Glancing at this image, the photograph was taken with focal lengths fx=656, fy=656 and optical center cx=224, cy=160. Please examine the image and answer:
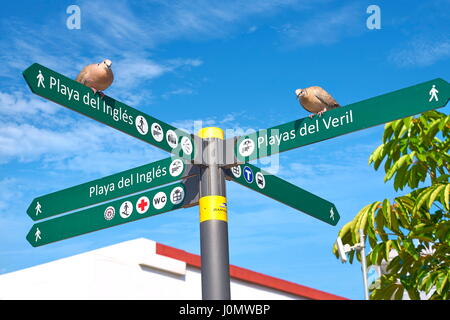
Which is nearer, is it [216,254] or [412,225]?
[216,254]

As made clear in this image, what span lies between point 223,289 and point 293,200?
4.71 feet

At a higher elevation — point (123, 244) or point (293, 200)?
point (123, 244)

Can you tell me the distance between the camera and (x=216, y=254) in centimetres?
506

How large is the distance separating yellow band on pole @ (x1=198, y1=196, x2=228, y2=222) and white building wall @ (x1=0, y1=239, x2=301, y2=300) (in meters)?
8.89

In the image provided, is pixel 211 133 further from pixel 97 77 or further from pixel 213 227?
pixel 97 77

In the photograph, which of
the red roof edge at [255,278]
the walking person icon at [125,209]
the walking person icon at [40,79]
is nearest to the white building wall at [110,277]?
the red roof edge at [255,278]

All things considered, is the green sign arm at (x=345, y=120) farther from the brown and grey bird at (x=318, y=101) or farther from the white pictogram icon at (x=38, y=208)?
the white pictogram icon at (x=38, y=208)

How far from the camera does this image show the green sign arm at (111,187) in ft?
18.4

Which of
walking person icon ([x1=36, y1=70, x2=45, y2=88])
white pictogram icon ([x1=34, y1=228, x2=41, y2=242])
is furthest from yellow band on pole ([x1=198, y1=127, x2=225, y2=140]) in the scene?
white pictogram icon ([x1=34, y1=228, x2=41, y2=242])

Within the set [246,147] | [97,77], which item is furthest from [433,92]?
[97,77]
